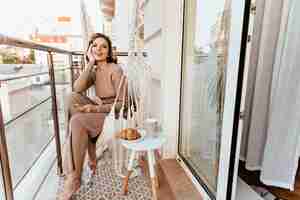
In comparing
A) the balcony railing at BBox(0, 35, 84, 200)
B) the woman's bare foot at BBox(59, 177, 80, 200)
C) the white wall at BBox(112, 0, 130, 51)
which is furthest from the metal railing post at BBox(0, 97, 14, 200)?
the white wall at BBox(112, 0, 130, 51)

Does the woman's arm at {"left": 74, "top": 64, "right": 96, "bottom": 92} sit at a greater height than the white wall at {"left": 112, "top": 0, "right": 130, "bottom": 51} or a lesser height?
lesser

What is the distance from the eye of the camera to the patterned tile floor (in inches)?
56.9

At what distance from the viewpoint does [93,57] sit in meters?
1.54

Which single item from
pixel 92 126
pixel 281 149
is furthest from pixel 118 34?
pixel 281 149

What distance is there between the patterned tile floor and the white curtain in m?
0.80

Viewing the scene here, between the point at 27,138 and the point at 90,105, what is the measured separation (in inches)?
47.1

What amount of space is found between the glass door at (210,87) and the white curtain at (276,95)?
323 mm

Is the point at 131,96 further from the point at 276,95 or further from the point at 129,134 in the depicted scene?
the point at 276,95

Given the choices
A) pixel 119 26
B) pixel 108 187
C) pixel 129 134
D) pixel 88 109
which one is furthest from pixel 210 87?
pixel 119 26

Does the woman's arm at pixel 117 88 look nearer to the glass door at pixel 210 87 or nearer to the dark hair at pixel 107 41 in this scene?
the dark hair at pixel 107 41

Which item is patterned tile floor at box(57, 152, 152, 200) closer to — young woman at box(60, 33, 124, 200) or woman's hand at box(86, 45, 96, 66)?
young woman at box(60, 33, 124, 200)

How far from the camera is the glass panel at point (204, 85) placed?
110 centimetres

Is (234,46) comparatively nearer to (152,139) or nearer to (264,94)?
(264,94)

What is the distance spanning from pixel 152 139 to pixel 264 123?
754mm
